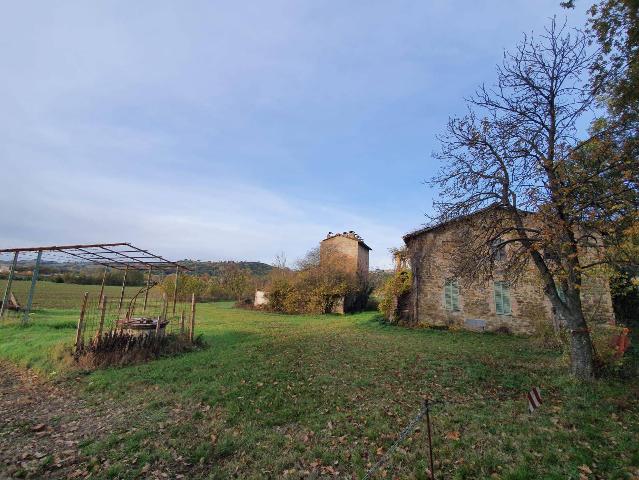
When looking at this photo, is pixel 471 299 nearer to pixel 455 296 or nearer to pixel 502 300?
pixel 455 296

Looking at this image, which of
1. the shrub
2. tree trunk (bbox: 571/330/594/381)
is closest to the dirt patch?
tree trunk (bbox: 571/330/594/381)

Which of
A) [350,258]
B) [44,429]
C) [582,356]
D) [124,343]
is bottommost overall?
[44,429]

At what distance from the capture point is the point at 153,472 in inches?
179

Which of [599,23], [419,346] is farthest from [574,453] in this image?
[599,23]

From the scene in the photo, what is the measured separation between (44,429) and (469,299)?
16263mm

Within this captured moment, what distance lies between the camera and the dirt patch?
467 centimetres

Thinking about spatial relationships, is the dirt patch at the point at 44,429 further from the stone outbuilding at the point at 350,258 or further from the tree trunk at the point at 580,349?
the stone outbuilding at the point at 350,258

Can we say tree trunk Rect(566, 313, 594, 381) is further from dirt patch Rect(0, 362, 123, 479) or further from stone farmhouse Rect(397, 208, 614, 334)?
dirt patch Rect(0, 362, 123, 479)

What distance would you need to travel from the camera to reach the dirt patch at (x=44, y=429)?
4.67 meters

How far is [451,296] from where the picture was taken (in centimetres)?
1717

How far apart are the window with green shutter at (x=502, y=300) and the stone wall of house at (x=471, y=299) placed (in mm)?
141

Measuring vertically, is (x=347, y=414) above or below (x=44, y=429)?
above

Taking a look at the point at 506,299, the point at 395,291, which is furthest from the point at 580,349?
the point at 395,291

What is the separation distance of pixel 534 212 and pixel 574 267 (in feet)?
5.01
